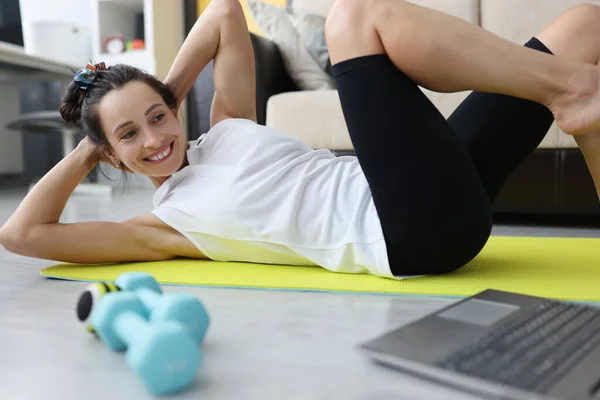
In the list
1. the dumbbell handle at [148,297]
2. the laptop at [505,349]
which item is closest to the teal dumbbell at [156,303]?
the dumbbell handle at [148,297]

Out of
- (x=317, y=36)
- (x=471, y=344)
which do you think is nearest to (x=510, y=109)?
(x=471, y=344)

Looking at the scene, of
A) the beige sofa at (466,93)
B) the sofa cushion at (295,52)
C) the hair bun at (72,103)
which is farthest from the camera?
the sofa cushion at (295,52)

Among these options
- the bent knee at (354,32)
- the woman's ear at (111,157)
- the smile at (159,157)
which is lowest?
the woman's ear at (111,157)

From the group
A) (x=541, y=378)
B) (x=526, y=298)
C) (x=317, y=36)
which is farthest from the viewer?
(x=317, y=36)

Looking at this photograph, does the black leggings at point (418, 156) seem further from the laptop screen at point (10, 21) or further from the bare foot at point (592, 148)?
the laptop screen at point (10, 21)

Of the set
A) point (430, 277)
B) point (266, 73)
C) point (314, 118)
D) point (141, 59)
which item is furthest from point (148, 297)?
point (141, 59)

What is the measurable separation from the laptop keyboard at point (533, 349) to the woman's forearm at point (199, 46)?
92 cm

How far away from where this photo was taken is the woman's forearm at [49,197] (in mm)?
1076

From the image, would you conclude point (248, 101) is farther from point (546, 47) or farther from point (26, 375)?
point (26, 375)

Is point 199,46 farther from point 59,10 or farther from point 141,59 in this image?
point 59,10

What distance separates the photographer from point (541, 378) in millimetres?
492

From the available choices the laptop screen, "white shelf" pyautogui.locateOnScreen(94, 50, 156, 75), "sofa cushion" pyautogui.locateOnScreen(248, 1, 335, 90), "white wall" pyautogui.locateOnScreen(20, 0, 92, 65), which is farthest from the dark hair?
the laptop screen

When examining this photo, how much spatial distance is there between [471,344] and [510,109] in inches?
20.2

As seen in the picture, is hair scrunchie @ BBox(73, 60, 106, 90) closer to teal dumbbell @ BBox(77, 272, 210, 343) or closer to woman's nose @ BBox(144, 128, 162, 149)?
woman's nose @ BBox(144, 128, 162, 149)
